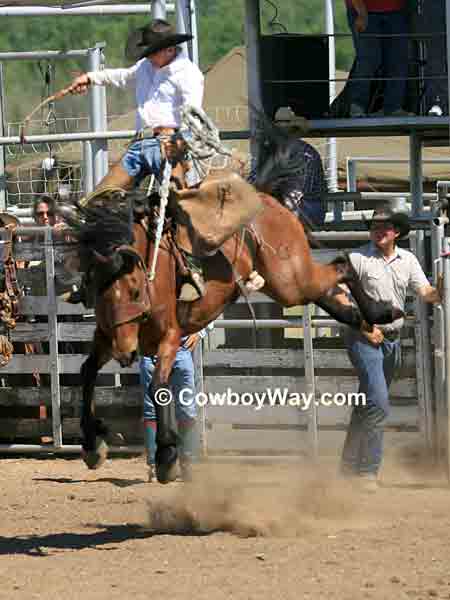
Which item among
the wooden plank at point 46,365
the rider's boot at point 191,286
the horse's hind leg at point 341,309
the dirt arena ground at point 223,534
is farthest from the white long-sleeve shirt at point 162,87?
the wooden plank at point 46,365

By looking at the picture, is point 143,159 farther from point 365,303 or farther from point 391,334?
point 391,334

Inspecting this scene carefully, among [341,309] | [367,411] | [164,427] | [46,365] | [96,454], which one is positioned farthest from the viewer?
[46,365]

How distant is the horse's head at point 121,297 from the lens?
7371mm

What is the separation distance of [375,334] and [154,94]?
7.53ft

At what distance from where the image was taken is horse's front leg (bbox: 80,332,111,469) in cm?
772

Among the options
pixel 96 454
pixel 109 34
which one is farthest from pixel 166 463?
pixel 109 34

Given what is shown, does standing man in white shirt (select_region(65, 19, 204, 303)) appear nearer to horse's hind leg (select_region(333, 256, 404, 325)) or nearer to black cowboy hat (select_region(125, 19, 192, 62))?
black cowboy hat (select_region(125, 19, 192, 62))

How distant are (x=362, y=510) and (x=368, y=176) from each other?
9.03 metres

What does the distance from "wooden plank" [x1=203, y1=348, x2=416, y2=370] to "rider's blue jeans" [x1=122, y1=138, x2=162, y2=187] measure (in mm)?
2434

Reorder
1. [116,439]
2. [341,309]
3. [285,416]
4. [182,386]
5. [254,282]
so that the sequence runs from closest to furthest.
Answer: [254,282], [341,309], [182,386], [285,416], [116,439]

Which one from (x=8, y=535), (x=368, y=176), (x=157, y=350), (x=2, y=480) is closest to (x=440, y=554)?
(x=157, y=350)

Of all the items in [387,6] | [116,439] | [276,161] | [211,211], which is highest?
[387,6]

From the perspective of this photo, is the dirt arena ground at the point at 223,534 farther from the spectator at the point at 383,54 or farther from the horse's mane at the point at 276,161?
the spectator at the point at 383,54

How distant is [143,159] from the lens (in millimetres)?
8062
